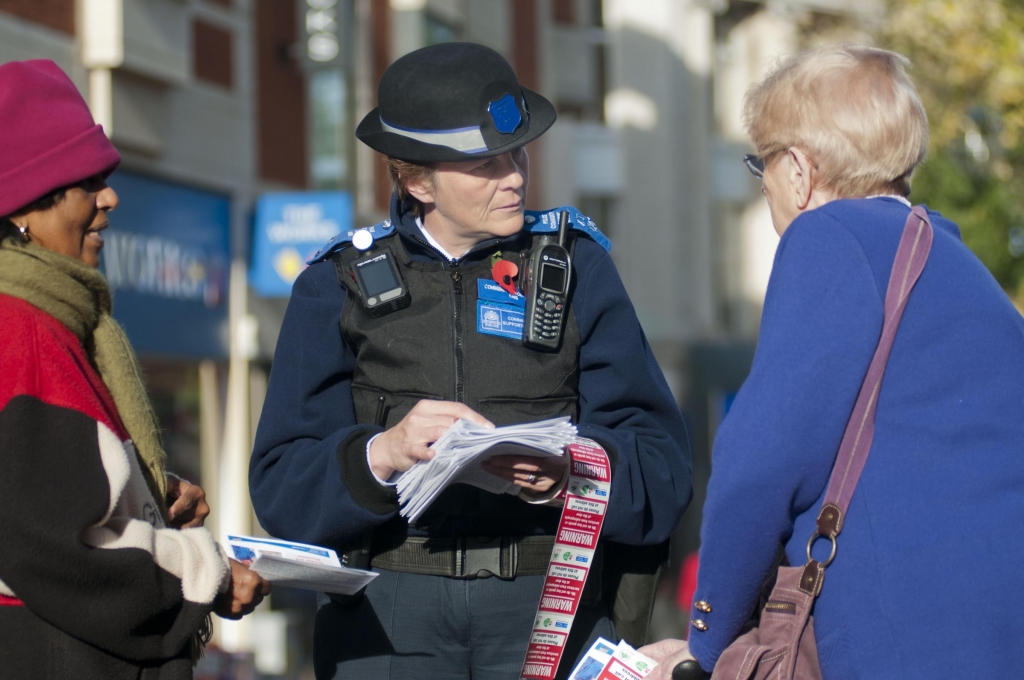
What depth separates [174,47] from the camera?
11273 mm

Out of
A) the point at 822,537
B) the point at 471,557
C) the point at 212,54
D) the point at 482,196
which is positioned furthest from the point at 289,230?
the point at 822,537

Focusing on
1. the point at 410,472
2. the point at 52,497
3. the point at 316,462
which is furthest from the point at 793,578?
the point at 52,497

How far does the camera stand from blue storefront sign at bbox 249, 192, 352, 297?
12.0 m

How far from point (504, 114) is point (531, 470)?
31.6 inches

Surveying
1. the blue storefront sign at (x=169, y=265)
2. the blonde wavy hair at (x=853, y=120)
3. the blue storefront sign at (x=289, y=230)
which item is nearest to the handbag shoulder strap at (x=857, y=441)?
the blonde wavy hair at (x=853, y=120)

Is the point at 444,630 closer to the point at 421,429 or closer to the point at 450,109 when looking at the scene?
the point at 421,429

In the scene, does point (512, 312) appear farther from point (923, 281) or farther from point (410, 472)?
point (923, 281)

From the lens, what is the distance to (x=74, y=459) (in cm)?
260

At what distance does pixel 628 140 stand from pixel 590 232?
1985cm

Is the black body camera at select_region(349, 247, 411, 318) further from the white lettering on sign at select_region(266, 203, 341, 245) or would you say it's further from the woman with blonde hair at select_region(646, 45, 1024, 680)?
the white lettering on sign at select_region(266, 203, 341, 245)

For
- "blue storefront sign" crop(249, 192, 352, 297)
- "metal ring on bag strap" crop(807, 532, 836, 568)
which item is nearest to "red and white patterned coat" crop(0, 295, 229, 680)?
"metal ring on bag strap" crop(807, 532, 836, 568)

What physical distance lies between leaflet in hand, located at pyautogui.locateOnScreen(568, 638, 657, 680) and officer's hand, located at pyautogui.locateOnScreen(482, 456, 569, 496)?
1.10 feet

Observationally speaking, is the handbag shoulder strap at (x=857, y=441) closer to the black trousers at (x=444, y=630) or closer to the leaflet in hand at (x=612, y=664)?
the leaflet in hand at (x=612, y=664)

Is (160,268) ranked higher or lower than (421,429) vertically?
lower
